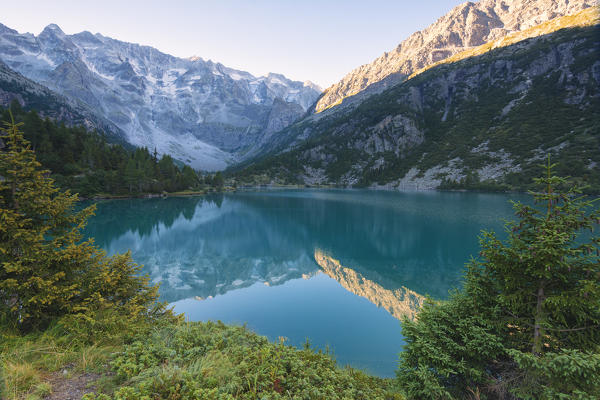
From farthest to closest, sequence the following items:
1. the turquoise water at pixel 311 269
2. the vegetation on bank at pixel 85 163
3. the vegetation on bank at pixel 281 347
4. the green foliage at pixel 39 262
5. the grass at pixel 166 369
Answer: the vegetation on bank at pixel 85 163, the turquoise water at pixel 311 269, the green foliage at pixel 39 262, the vegetation on bank at pixel 281 347, the grass at pixel 166 369

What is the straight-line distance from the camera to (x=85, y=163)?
294ft

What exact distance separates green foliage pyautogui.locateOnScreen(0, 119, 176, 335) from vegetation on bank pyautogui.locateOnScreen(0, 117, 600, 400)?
0.04 meters

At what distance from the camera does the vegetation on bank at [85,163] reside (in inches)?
3051

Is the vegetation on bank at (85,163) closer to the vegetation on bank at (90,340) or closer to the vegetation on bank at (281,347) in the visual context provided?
the vegetation on bank at (90,340)

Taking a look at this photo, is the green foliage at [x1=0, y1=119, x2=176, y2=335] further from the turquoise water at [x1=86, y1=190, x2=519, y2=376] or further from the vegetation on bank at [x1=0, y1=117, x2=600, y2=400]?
the turquoise water at [x1=86, y1=190, x2=519, y2=376]

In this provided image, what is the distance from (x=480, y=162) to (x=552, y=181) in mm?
186436

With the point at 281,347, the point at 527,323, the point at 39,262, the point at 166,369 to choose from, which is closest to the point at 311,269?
the point at 281,347

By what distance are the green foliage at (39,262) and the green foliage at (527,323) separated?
9793 mm

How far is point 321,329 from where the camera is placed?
53.7ft

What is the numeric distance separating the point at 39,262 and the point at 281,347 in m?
7.88

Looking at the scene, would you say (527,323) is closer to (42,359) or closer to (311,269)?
(42,359)

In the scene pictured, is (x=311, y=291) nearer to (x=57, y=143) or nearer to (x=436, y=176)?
(x=57, y=143)

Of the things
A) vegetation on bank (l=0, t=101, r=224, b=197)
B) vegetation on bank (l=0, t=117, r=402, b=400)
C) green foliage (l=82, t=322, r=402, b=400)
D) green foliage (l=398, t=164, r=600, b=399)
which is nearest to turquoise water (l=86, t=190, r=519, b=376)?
green foliage (l=82, t=322, r=402, b=400)

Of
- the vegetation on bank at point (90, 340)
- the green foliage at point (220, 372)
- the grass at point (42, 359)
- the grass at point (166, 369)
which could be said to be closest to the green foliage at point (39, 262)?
the vegetation on bank at point (90, 340)
